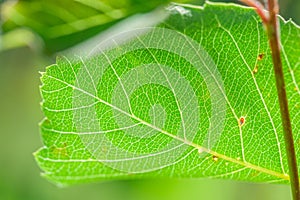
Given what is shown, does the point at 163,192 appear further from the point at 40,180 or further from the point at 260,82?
the point at 260,82

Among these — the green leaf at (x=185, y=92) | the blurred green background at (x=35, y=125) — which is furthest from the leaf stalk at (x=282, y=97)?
the blurred green background at (x=35, y=125)

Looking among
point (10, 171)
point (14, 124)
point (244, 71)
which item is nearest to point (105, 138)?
point (244, 71)

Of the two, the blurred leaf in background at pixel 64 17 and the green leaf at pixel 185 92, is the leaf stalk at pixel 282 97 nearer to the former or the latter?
the green leaf at pixel 185 92

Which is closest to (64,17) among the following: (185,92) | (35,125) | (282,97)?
(185,92)

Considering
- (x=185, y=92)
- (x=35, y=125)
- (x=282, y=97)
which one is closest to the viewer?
(x=282, y=97)

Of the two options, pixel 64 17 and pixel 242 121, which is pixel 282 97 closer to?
pixel 242 121

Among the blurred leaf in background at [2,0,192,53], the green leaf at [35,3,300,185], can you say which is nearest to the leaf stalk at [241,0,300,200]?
the green leaf at [35,3,300,185]
